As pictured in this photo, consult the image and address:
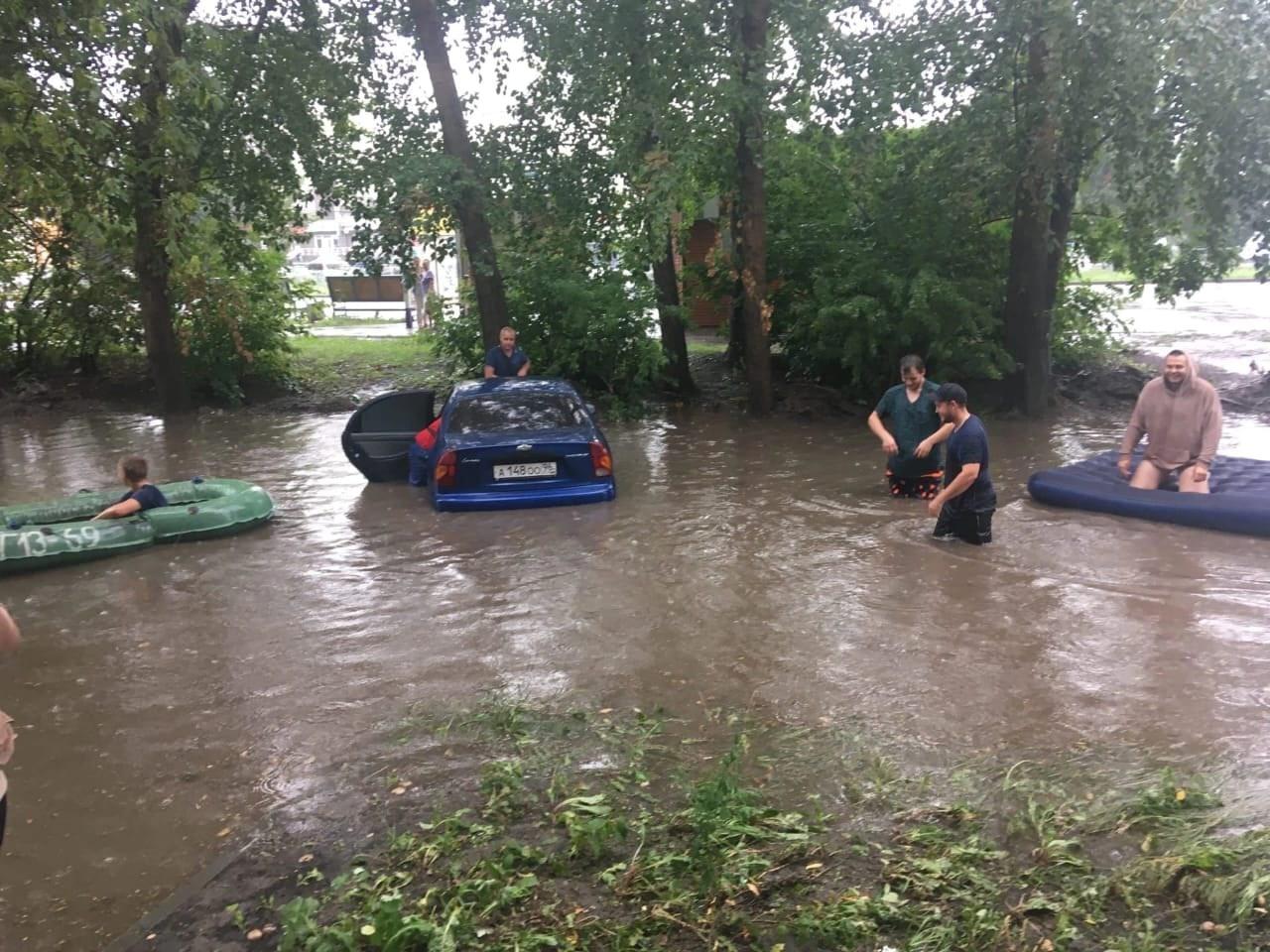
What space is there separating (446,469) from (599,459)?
1420 millimetres

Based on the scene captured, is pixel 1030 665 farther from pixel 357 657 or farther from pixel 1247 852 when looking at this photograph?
pixel 357 657

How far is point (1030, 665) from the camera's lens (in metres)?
5.82

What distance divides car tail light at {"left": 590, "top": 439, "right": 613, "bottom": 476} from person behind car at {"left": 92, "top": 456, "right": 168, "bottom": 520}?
3.76 m

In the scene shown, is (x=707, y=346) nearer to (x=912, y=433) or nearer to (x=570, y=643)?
(x=912, y=433)

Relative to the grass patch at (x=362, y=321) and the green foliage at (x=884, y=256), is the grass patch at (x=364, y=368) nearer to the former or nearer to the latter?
the green foliage at (x=884, y=256)

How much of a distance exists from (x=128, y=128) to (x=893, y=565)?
9469mm

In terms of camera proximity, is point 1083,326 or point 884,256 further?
point 1083,326

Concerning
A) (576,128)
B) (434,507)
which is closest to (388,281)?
(576,128)

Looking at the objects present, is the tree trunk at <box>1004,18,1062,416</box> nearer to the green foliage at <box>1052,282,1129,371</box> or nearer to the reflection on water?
the green foliage at <box>1052,282,1129,371</box>

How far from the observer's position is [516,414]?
10242mm

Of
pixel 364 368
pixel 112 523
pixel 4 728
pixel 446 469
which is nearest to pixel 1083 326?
pixel 446 469

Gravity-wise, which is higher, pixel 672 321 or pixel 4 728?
pixel 672 321

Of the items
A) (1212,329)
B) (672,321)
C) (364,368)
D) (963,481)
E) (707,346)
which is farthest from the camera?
(1212,329)

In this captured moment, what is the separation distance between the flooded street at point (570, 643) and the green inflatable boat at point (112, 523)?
0.15m
